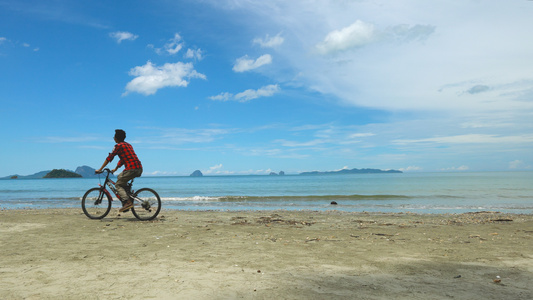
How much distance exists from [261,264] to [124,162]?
6.84m

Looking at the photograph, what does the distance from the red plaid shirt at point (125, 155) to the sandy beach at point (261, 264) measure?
214 centimetres

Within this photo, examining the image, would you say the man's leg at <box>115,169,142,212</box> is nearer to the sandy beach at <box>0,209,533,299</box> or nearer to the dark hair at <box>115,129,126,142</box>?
the dark hair at <box>115,129,126,142</box>

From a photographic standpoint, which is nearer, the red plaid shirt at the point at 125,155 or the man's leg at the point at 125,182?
the red plaid shirt at the point at 125,155

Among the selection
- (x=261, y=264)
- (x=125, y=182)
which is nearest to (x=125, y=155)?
(x=125, y=182)

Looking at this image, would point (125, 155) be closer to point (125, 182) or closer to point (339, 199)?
point (125, 182)

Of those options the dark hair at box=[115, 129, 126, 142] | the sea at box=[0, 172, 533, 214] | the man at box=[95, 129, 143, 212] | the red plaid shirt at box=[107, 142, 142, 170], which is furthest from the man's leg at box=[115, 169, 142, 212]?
the sea at box=[0, 172, 533, 214]

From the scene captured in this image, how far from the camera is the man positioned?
10375 millimetres

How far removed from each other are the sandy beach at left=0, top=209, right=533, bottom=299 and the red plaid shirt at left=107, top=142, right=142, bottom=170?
7.01ft

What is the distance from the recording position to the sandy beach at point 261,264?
13.9 feet

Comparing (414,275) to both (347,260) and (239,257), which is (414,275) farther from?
(239,257)

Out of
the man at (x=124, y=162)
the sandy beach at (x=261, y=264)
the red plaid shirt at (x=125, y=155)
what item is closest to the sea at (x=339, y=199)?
the man at (x=124, y=162)

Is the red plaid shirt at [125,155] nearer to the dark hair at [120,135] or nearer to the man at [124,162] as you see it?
the man at [124,162]

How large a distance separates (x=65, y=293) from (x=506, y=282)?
6.14 metres

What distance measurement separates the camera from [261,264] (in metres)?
5.55
